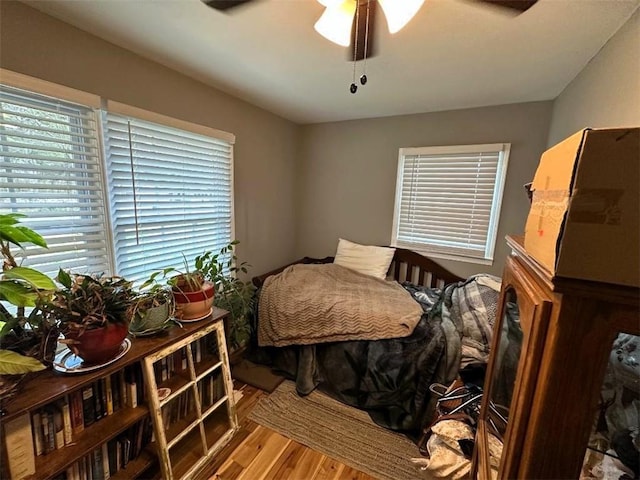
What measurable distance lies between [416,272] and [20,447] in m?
2.74

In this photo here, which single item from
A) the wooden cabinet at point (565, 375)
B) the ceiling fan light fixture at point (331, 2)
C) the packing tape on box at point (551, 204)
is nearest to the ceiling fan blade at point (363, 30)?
the ceiling fan light fixture at point (331, 2)

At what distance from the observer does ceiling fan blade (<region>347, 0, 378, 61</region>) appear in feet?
3.57

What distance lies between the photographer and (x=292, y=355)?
215 centimetres

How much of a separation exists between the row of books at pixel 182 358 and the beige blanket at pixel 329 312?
0.56 m

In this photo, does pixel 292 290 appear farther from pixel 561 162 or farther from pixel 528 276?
pixel 561 162

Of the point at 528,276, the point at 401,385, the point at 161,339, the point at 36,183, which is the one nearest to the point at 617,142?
the point at 528,276

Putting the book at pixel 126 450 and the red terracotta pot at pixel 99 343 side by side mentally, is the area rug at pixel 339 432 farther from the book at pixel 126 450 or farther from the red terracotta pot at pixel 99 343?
the red terracotta pot at pixel 99 343

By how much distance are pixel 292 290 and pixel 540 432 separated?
6.22 feet

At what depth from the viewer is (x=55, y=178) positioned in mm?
1318

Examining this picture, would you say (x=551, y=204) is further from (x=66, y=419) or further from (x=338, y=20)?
(x=66, y=419)

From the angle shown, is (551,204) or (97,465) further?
(97,465)

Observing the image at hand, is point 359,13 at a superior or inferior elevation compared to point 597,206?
superior

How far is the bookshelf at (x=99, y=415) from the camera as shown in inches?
35.1

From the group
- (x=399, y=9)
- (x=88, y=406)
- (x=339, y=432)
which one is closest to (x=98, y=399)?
(x=88, y=406)
